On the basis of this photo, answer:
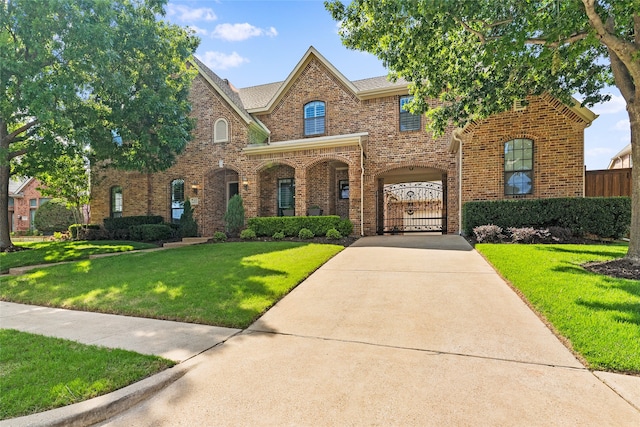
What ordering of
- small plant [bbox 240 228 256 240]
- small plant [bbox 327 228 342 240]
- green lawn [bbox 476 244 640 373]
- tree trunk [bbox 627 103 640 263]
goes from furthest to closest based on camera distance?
small plant [bbox 240 228 256 240] < small plant [bbox 327 228 342 240] < tree trunk [bbox 627 103 640 263] < green lawn [bbox 476 244 640 373]

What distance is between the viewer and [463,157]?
1155 centimetres

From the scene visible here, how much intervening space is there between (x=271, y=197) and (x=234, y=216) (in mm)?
2902

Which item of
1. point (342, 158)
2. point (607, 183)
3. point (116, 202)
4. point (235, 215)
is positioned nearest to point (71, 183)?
point (116, 202)

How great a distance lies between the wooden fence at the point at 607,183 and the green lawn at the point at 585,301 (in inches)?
200

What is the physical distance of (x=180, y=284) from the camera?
5988 millimetres

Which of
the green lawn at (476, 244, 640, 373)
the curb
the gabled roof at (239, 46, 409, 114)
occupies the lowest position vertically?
the curb

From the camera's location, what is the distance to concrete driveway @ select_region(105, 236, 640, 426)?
2207 millimetres

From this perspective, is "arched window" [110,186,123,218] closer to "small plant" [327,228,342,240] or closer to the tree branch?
the tree branch

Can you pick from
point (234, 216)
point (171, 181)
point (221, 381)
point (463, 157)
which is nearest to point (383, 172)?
point (463, 157)

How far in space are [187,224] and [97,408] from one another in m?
Result: 13.5

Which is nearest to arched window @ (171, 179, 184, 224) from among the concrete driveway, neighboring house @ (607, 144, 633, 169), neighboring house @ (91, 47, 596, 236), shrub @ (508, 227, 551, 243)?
neighboring house @ (91, 47, 596, 236)

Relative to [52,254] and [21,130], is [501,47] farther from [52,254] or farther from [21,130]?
[21,130]

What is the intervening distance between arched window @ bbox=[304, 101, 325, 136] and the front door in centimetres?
274

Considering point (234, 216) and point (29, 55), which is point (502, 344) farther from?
point (29, 55)
